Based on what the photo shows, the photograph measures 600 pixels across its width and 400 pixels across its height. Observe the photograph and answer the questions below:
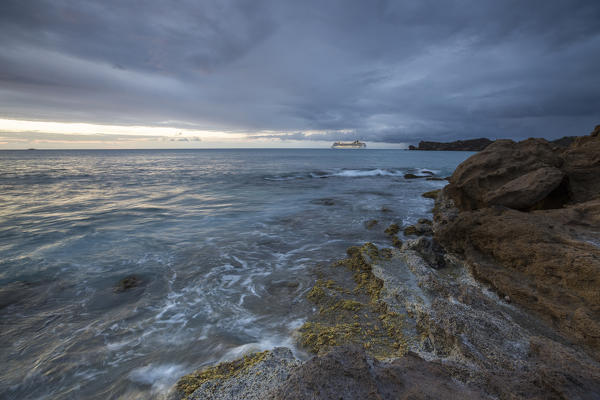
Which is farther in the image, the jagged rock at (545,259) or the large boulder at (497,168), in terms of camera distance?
the large boulder at (497,168)

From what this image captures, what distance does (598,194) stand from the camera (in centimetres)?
571

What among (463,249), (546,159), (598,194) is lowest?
(463,249)

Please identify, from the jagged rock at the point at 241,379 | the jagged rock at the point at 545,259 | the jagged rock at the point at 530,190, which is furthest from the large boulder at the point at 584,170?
the jagged rock at the point at 241,379

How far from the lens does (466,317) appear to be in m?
3.04

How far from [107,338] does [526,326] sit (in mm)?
5936

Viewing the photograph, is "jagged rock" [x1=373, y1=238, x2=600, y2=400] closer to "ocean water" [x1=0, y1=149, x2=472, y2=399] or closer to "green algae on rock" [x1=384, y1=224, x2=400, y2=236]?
"ocean water" [x1=0, y1=149, x2=472, y2=399]

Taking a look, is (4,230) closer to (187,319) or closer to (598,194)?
(187,319)

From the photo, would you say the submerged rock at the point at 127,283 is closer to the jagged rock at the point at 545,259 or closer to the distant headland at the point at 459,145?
the jagged rock at the point at 545,259

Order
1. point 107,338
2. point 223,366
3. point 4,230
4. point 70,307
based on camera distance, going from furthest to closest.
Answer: point 4,230 → point 70,307 → point 107,338 → point 223,366

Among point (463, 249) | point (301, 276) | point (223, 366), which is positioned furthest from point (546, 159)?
point (223, 366)

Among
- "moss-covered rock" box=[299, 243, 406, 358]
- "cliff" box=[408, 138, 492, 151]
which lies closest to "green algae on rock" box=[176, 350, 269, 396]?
"moss-covered rock" box=[299, 243, 406, 358]

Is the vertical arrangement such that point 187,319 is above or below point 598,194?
below

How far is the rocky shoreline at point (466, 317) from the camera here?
1926 millimetres

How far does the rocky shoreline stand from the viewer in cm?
193
